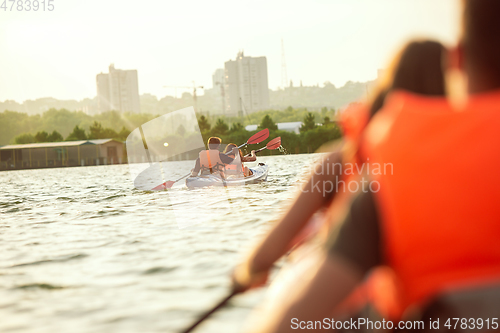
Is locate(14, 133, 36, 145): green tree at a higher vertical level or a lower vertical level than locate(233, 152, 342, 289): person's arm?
higher

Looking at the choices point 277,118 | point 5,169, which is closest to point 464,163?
point 5,169

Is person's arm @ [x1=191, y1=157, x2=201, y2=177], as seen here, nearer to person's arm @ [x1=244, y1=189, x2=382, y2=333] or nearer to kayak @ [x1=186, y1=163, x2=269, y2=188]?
kayak @ [x1=186, y1=163, x2=269, y2=188]

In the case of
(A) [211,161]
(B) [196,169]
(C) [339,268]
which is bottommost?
(B) [196,169]

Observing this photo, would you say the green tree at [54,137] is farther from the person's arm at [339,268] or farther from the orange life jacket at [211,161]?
the person's arm at [339,268]

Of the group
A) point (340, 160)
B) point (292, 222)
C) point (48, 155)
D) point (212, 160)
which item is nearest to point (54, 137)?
point (48, 155)

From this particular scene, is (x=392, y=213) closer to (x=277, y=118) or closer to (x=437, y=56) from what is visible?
(x=437, y=56)

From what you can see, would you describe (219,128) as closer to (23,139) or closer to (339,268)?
(23,139)

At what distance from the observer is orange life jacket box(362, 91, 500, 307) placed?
2.61 feet

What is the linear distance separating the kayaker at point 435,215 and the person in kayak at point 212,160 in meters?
13.6

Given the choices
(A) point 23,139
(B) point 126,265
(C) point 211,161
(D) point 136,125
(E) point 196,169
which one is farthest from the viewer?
(A) point 23,139

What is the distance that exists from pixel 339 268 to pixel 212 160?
565 inches

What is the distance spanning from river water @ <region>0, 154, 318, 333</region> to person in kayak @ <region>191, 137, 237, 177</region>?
2.47 metres

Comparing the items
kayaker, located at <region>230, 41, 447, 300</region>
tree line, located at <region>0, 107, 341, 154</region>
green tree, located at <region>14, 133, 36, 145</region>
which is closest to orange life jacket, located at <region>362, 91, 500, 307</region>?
kayaker, located at <region>230, 41, 447, 300</region>

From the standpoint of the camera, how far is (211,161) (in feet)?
49.7
